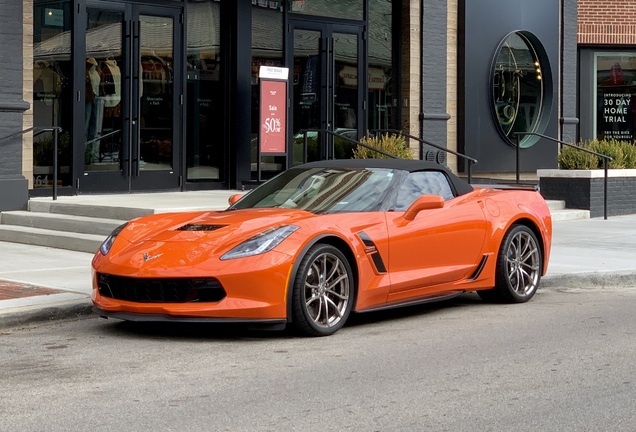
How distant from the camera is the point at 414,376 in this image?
22.1 ft

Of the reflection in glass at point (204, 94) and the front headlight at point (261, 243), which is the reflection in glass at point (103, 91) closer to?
the reflection in glass at point (204, 94)

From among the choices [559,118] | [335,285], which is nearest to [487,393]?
[335,285]

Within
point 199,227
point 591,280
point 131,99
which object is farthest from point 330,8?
point 199,227

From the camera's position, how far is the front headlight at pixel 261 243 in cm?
781

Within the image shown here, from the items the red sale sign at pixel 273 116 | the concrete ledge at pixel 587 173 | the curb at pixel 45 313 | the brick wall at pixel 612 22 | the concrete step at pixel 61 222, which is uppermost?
the brick wall at pixel 612 22

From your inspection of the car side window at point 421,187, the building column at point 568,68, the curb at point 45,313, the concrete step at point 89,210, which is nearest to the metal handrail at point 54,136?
the concrete step at point 89,210

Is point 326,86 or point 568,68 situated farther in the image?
point 568,68

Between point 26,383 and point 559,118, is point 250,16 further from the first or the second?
point 26,383

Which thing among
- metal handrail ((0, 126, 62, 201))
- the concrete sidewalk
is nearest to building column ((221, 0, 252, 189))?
metal handrail ((0, 126, 62, 201))

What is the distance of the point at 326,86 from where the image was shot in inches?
795

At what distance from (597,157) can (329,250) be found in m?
11.9

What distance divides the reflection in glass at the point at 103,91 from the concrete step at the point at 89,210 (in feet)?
5.46

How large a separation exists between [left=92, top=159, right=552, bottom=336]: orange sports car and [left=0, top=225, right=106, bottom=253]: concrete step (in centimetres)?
431

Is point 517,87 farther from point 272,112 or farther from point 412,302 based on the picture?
point 412,302
